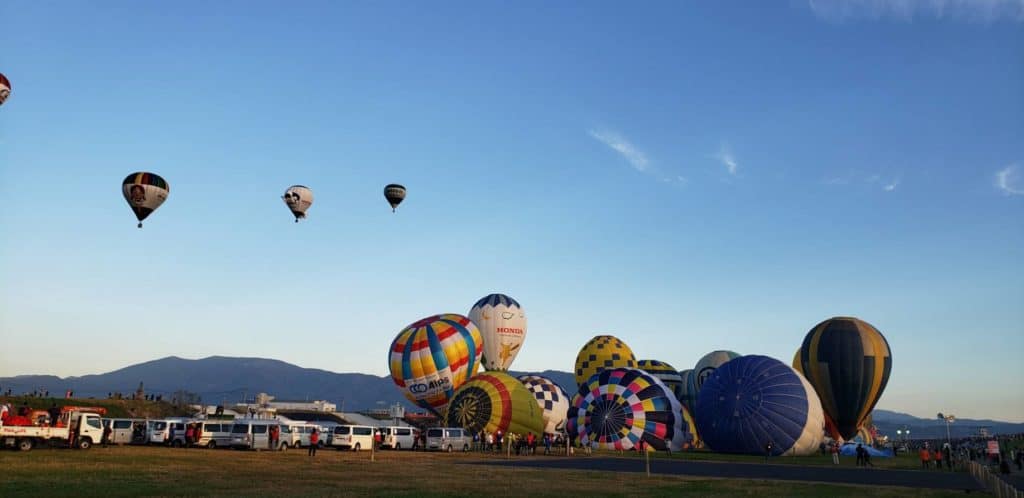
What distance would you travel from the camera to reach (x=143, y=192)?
44.0 metres

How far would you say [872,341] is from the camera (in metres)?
50.7

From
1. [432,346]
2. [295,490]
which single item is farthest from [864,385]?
[295,490]

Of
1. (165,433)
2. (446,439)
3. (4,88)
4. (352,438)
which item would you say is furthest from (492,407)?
(4,88)

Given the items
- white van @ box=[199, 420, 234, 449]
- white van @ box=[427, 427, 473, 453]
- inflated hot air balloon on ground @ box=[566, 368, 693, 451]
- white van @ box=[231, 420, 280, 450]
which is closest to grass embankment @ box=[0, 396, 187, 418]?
white van @ box=[199, 420, 234, 449]

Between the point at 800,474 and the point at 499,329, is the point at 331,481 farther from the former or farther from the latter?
the point at 499,329

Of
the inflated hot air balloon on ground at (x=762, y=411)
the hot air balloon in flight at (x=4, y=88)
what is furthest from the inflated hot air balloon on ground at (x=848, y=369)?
the hot air balloon in flight at (x=4, y=88)

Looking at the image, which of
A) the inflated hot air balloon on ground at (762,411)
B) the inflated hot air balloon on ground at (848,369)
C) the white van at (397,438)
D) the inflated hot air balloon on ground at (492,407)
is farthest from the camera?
the inflated hot air balloon on ground at (848,369)

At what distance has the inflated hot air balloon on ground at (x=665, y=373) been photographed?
61391mm

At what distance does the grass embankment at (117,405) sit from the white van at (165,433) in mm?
20830

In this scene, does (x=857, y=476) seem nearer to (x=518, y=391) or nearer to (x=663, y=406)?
(x=663, y=406)

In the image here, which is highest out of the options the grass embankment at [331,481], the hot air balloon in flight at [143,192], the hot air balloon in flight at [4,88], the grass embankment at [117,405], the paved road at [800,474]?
the hot air balloon in flight at [4,88]

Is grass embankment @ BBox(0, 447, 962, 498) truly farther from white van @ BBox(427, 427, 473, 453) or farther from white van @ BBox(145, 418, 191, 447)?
white van @ BBox(427, 427, 473, 453)

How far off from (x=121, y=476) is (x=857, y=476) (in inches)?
943

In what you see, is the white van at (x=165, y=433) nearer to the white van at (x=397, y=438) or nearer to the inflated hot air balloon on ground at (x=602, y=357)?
the white van at (x=397, y=438)
